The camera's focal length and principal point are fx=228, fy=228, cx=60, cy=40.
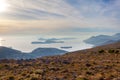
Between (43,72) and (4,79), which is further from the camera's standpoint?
(43,72)

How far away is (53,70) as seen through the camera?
29109 millimetres

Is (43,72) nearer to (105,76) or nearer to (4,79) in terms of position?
(4,79)

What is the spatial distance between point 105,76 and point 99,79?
54.6 inches

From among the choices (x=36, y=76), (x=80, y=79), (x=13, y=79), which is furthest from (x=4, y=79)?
(x=80, y=79)

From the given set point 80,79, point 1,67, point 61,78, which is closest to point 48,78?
point 61,78

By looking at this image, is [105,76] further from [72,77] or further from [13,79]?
[13,79]

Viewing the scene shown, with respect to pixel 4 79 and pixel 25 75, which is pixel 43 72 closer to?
pixel 25 75

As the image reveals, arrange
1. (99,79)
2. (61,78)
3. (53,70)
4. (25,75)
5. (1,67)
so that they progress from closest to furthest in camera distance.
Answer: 1. (99,79)
2. (61,78)
3. (25,75)
4. (53,70)
5. (1,67)

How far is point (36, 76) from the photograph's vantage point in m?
24.4

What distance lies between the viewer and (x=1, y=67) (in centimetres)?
3606

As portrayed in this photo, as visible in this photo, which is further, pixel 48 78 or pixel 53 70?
pixel 53 70

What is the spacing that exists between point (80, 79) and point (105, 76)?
2.73m

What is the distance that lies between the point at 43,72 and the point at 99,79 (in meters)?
8.09

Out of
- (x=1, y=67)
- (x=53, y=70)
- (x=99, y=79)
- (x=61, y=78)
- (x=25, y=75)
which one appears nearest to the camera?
(x=99, y=79)
